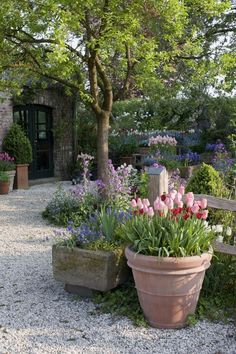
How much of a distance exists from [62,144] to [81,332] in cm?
1108

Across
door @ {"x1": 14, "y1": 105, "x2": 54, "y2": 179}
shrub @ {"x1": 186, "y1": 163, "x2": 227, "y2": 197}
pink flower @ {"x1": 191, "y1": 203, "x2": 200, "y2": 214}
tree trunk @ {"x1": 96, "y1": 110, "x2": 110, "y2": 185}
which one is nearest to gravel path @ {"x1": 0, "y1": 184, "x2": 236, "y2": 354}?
pink flower @ {"x1": 191, "y1": 203, "x2": 200, "y2": 214}

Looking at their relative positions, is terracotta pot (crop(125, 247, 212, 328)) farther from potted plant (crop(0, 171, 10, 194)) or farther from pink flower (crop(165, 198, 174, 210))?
potted plant (crop(0, 171, 10, 194))

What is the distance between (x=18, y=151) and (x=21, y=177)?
2.25 feet

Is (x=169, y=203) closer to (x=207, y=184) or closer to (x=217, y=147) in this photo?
(x=207, y=184)

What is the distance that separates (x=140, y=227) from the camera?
153 inches

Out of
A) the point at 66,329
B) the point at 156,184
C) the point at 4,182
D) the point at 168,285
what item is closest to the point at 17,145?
the point at 4,182

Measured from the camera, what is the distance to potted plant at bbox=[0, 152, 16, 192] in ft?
38.0

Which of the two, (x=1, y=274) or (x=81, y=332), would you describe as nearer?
(x=81, y=332)

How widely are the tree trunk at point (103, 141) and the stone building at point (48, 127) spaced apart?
17.4ft

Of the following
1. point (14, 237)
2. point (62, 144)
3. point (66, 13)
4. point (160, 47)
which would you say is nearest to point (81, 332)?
point (14, 237)

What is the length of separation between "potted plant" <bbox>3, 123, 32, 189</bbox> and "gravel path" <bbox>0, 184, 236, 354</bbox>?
705cm

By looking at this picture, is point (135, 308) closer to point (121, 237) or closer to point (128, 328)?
point (128, 328)

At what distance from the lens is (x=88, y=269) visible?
421 centimetres

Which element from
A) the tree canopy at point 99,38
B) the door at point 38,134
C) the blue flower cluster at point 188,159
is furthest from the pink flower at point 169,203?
the door at point 38,134
